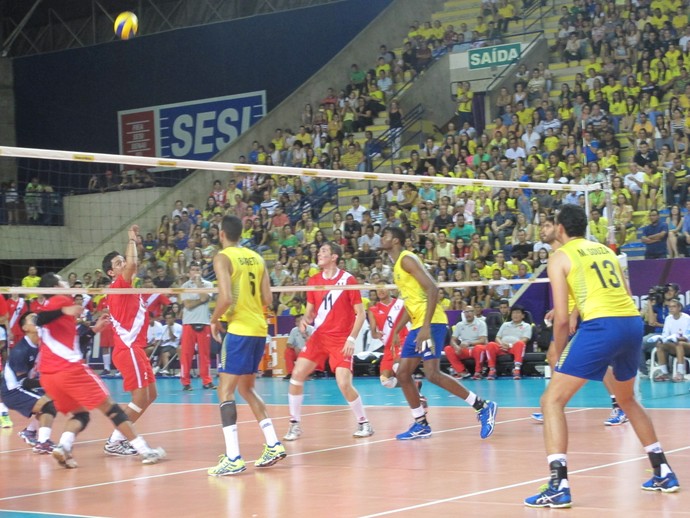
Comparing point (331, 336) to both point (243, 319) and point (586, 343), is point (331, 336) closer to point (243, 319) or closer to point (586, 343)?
point (243, 319)

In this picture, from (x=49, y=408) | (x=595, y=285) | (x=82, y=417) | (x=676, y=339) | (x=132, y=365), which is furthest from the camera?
(x=676, y=339)

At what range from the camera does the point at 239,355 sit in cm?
918

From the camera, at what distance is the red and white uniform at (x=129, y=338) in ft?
35.6

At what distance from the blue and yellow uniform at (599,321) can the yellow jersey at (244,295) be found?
296 cm

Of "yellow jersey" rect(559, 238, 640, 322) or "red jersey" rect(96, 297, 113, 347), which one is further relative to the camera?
"red jersey" rect(96, 297, 113, 347)

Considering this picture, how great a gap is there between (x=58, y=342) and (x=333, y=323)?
3189 mm

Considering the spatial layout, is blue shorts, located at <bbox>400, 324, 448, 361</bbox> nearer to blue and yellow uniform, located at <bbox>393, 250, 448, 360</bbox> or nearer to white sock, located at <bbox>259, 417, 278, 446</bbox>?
blue and yellow uniform, located at <bbox>393, 250, 448, 360</bbox>

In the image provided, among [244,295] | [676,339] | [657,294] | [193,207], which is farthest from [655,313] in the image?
[193,207]

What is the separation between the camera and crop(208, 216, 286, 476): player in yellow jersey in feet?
29.6

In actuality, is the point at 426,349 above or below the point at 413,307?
below

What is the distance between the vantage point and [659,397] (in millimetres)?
14805

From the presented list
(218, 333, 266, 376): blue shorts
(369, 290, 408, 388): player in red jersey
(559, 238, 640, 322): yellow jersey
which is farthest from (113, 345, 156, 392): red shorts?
(559, 238, 640, 322): yellow jersey

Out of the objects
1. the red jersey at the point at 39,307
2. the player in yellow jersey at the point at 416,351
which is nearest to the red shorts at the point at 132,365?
the red jersey at the point at 39,307

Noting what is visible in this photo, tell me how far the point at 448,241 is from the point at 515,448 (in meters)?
10.9
